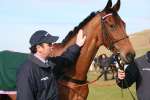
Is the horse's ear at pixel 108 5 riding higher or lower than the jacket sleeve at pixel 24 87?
higher

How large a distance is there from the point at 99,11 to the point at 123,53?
34.1 inches

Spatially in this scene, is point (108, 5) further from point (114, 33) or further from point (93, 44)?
point (93, 44)

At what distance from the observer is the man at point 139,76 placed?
7.45m

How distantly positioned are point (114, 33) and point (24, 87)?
2345 millimetres

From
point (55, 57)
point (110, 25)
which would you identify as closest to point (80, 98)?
point (55, 57)

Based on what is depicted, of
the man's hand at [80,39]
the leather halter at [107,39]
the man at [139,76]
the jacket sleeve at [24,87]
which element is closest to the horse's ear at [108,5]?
the leather halter at [107,39]

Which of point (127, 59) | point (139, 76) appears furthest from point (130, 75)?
point (127, 59)

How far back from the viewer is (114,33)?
8.03 meters

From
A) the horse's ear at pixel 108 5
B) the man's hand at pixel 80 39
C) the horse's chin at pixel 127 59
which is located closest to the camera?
the horse's chin at pixel 127 59

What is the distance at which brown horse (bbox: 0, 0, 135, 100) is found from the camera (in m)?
7.86

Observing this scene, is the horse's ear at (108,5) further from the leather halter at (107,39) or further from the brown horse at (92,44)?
the leather halter at (107,39)

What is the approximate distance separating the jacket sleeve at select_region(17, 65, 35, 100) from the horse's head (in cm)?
213

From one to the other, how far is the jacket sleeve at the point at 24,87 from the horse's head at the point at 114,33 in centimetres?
213

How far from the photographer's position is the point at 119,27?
316 inches
